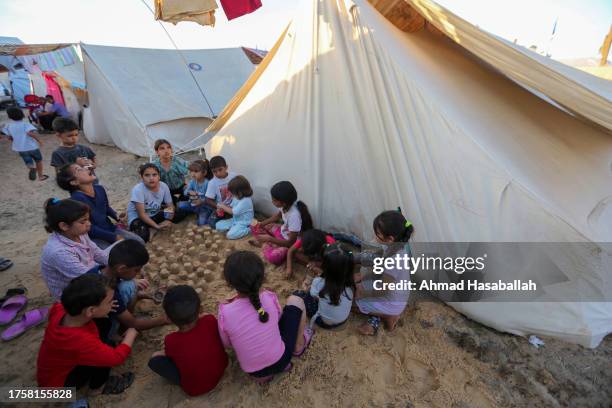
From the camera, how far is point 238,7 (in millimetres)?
3512

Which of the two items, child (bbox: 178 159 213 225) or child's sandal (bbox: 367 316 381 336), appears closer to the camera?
child's sandal (bbox: 367 316 381 336)

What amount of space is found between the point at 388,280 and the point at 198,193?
8.08ft

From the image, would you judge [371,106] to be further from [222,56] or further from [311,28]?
[222,56]

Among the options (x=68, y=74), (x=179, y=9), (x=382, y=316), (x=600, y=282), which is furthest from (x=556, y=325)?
(x=68, y=74)

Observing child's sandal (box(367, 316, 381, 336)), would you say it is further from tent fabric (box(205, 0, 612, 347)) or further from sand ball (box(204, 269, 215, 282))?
sand ball (box(204, 269, 215, 282))

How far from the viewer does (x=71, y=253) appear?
1.81 meters

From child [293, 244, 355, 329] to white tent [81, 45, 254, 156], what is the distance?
16.8 ft

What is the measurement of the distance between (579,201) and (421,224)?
3.59ft

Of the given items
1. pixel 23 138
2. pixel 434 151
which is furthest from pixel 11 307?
pixel 23 138

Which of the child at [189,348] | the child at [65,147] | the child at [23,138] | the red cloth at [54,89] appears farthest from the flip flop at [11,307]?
the red cloth at [54,89]

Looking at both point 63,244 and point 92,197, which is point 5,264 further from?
point 63,244

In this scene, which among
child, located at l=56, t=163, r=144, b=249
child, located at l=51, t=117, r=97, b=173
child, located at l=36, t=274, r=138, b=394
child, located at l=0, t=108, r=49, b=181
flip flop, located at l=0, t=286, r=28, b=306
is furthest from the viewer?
child, located at l=0, t=108, r=49, b=181

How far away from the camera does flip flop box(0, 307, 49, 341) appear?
1924mm

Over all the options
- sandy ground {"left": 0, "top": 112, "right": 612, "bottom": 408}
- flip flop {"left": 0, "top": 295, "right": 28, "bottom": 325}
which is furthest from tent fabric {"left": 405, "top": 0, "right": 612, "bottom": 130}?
flip flop {"left": 0, "top": 295, "right": 28, "bottom": 325}
